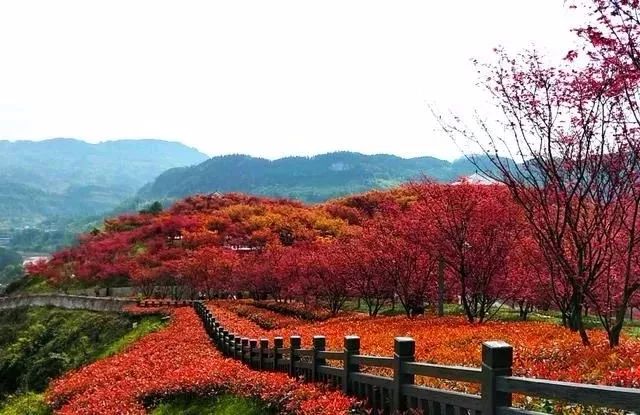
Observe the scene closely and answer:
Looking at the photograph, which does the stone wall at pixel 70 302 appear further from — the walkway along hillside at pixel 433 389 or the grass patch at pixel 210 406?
the walkway along hillside at pixel 433 389

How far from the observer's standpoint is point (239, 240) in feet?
212

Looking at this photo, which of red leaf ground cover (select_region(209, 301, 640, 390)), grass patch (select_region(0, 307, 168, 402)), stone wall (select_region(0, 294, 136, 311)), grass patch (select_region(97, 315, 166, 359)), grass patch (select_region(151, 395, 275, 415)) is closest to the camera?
red leaf ground cover (select_region(209, 301, 640, 390))

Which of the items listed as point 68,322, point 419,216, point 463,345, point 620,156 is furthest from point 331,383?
point 68,322

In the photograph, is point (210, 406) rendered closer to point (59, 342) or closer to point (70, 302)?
point (59, 342)

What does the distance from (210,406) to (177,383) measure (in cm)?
227

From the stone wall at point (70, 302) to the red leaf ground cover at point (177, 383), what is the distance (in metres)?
21.0

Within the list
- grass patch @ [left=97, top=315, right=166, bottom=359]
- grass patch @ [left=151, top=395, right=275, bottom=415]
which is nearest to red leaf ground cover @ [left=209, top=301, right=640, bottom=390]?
grass patch @ [left=151, top=395, right=275, bottom=415]

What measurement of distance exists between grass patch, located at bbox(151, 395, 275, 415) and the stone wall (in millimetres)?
31792

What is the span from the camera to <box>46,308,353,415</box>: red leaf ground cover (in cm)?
882

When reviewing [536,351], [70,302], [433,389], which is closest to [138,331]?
[70,302]

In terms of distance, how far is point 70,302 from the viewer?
49.4 m

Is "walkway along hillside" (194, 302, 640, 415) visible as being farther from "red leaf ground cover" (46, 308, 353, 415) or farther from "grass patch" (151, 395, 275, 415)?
"grass patch" (151, 395, 275, 415)

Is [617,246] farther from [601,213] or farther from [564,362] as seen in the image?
[564,362]

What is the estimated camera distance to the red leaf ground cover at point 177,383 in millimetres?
8820
